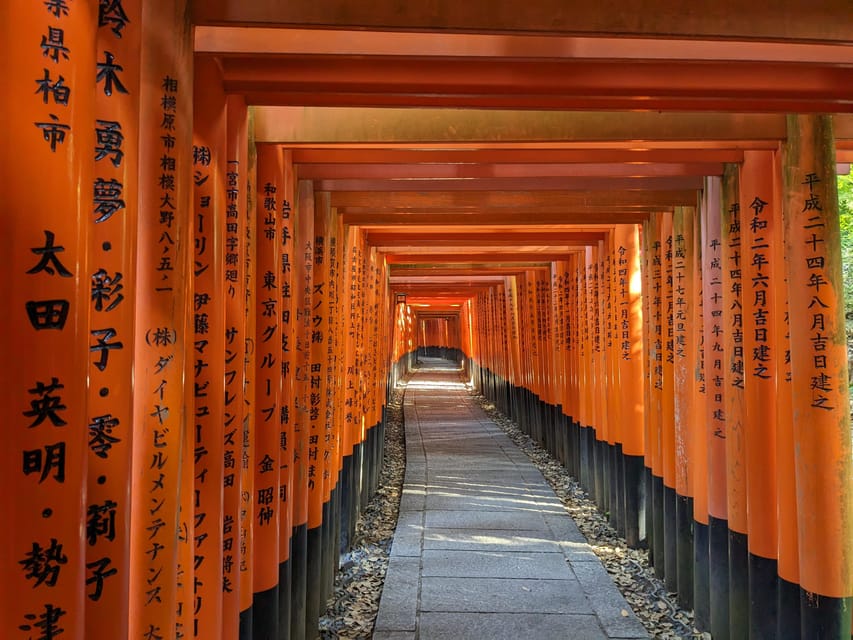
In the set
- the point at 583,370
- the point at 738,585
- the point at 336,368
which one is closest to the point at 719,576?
the point at 738,585

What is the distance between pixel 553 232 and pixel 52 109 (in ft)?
23.5

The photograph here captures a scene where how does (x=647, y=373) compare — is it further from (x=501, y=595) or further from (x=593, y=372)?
(x=501, y=595)

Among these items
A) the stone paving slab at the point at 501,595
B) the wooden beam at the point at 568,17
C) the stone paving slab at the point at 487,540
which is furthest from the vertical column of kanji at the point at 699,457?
the wooden beam at the point at 568,17

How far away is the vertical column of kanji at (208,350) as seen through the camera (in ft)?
8.34

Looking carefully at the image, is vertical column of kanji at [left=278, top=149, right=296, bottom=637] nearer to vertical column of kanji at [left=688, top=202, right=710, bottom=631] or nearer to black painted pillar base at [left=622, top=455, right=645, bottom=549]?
vertical column of kanji at [left=688, top=202, right=710, bottom=631]

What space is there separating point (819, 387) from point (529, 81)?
2.21 m

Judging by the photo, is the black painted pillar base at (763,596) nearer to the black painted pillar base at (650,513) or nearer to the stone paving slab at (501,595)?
the stone paving slab at (501,595)

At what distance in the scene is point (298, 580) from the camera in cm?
449

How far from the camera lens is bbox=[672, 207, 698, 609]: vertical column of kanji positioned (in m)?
5.15

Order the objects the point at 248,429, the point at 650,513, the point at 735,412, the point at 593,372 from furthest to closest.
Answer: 1. the point at 593,372
2. the point at 650,513
3. the point at 735,412
4. the point at 248,429

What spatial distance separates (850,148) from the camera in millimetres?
4246

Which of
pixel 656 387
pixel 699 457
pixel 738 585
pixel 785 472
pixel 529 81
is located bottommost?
pixel 738 585

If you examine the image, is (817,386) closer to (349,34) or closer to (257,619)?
(349,34)

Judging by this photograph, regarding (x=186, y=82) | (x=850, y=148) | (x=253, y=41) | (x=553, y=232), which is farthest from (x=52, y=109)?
(x=553, y=232)
